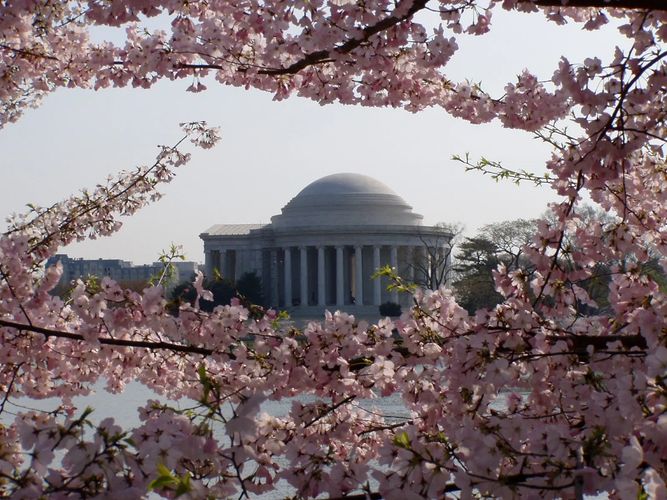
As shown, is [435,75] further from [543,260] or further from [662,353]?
[662,353]

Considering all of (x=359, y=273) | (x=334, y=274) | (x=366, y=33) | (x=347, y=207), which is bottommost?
(x=334, y=274)

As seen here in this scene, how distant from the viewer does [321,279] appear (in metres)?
67.0

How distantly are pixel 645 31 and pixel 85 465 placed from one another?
2753mm

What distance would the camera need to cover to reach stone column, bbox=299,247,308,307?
218ft

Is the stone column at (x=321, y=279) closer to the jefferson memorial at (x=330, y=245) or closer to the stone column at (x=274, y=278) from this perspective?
the jefferson memorial at (x=330, y=245)

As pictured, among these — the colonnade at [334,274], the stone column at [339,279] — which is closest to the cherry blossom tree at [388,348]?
Result: the colonnade at [334,274]

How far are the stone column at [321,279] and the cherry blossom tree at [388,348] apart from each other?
6036 centimetres

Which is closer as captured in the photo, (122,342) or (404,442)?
(404,442)

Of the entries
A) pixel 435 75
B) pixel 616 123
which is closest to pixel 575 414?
pixel 616 123

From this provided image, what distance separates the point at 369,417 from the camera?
4.93 metres

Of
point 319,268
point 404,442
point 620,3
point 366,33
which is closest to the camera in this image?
point 404,442

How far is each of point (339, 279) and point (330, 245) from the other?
10.2ft

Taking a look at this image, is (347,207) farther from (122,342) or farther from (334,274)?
(122,342)

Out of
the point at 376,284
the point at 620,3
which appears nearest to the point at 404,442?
the point at 620,3
